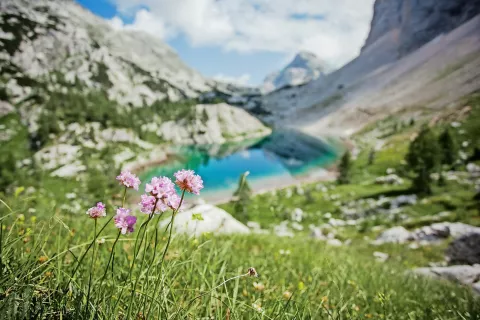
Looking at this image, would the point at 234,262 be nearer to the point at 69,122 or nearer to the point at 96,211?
the point at 96,211

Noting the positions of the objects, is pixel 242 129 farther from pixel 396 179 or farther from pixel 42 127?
pixel 396 179

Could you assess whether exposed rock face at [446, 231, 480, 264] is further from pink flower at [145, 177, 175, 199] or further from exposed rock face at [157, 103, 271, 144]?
exposed rock face at [157, 103, 271, 144]

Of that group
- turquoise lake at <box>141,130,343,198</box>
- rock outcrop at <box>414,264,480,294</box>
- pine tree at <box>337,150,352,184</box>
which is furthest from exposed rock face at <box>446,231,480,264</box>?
turquoise lake at <box>141,130,343,198</box>

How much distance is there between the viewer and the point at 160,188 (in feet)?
5.08

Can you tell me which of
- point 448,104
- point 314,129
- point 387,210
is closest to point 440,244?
point 387,210

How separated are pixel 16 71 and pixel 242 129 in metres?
132

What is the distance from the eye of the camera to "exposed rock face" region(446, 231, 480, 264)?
491 inches

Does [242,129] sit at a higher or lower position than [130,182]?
higher

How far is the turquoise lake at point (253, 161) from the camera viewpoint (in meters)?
87.1

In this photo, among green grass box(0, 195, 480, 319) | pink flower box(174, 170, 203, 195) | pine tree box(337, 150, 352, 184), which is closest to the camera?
pink flower box(174, 170, 203, 195)

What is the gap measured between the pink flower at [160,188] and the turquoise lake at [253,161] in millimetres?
70894

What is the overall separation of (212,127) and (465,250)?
14806 cm

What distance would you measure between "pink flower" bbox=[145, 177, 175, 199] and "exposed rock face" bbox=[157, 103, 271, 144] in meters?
144

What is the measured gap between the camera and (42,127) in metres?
98.5
